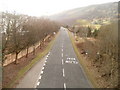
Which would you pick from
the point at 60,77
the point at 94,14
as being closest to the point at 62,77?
the point at 60,77

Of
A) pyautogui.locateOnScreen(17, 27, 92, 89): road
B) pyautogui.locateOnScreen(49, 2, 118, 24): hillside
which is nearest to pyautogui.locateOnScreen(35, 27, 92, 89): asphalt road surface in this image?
pyautogui.locateOnScreen(17, 27, 92, 89): road

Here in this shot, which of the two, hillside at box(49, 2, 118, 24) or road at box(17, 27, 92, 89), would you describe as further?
hillside at box(49, 2, 118, 24)

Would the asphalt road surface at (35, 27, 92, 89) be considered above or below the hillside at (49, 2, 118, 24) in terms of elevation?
below

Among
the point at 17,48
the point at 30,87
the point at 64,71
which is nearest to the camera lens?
the point at 30,87

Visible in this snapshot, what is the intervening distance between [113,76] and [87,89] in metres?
2.65

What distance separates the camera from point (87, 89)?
13.5 metres

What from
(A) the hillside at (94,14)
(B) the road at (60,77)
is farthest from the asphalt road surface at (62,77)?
(A) the hillside at (94,14)

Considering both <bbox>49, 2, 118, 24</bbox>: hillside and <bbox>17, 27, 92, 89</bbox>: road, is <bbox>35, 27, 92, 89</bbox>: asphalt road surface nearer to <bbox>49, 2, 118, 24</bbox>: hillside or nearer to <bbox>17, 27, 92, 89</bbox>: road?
<bbox>17, 27, 92, 89</bbox>: road

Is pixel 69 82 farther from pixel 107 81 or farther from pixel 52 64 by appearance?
pixel 52 64

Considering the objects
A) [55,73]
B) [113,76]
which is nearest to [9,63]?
[55,73]

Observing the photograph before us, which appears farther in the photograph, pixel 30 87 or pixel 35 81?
pixel 35 81

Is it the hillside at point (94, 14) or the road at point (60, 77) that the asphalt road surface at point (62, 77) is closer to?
the road at point (60, 77)

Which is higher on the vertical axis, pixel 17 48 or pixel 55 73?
pixel 17 48

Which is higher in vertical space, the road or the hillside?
the hillside
